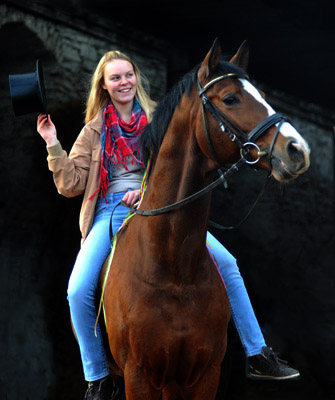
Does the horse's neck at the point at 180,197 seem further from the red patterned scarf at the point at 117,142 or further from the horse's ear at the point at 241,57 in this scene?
the red patterned scarf at the point at 117,142

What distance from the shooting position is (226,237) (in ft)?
22.4

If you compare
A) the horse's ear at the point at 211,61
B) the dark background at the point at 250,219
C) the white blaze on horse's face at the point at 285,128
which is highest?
the horse's ear at the point at 211,61

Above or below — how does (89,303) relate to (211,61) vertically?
below

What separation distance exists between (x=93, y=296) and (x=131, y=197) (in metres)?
0.58

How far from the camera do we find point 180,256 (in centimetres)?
284

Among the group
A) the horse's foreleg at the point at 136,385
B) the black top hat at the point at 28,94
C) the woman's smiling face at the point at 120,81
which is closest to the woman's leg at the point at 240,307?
the horse's foreleg at the point at 136,385

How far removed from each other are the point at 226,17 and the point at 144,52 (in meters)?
0.95

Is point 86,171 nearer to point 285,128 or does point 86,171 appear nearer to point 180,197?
point 180,197

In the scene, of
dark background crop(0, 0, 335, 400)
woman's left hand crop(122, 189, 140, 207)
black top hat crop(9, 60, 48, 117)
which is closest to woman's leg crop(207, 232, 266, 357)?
woman's left hand crop(122, 189, 140, 207)

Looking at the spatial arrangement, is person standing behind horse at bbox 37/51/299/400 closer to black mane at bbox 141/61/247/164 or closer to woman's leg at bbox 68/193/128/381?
woman's leg at bbox 68/193/128/381

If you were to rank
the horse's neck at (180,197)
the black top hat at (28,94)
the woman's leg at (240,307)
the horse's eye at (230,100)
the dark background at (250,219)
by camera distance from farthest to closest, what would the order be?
the dark background at (250,219)
the woman's leg at (240,307)
the black top hat at (28,94)
the horse's neck at (180,197)
the horse's eye at (230,100)

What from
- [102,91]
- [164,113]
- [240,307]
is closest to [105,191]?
[102,91]

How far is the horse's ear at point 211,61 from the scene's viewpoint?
270 cm

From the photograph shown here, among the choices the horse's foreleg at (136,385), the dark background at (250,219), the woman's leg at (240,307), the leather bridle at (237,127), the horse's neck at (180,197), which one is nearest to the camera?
the leather bridle at (237,127)
